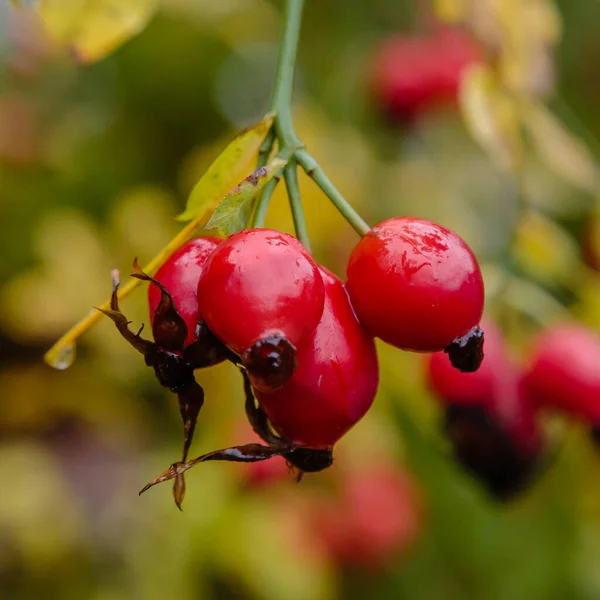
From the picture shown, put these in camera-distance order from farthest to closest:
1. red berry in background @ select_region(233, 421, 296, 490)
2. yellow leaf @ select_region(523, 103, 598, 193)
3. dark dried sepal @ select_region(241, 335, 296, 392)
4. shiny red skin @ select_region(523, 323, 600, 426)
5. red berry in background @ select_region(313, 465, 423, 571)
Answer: red berry in background @ select_region(313, 465, 423, 571) → red berry in background @ select_region(233, 421, 296, 490) → yellow leaf @ select_region(523, 103, 598, 193) → shiny red skin @ select_region(523, 323, 600, 426) → dark dried sepal @ select_region(241, 335, 296, 392)

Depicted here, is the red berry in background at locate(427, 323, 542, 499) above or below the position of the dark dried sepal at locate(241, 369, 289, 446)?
below

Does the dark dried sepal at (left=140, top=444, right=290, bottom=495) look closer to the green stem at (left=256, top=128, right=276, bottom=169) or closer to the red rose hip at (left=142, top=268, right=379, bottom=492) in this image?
the red rose hip at (left=142, top=268, right=379, bottom=492)

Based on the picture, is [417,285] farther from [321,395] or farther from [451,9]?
[451,9]

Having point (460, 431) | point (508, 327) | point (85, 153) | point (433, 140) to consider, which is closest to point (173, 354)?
point (460, 431)

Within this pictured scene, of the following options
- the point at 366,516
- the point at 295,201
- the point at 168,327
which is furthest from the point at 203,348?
the point at 366,516

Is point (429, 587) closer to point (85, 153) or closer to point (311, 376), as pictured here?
point (85, 153)

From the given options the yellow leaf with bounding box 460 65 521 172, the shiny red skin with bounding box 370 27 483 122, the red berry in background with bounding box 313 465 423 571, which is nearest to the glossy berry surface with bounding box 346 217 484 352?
the yellow leaf with bounding box 460 65 521 172

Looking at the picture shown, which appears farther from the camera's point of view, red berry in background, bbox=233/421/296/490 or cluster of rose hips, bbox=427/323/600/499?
red berry in background, bbox=233/421/296/490
